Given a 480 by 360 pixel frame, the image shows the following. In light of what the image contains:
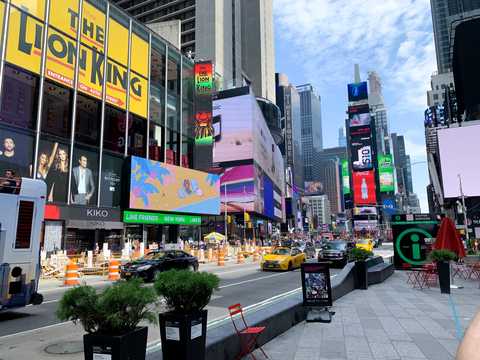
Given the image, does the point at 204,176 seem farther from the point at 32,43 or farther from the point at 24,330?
the point at 24,330

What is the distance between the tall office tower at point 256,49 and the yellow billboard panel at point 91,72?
10853cm

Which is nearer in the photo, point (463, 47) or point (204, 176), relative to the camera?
point (204, 176)

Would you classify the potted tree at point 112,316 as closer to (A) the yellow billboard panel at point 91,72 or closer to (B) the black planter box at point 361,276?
(B) the black planter box at point 361,276

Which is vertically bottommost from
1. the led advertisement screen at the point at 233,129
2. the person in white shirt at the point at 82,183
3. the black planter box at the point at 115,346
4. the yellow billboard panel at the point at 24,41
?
the black planter box at the point at 115,346

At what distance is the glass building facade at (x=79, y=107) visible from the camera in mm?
29109

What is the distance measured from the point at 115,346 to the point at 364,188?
564 ft

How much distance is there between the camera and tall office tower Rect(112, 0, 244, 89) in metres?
97.6

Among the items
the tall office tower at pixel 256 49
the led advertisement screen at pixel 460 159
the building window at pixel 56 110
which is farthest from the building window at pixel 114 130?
the tall office tower at pixel 256 49

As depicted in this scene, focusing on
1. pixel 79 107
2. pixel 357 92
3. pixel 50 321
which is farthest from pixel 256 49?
pixel 50 321

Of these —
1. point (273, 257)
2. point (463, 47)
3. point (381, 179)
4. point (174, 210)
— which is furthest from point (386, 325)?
point (381, 179)

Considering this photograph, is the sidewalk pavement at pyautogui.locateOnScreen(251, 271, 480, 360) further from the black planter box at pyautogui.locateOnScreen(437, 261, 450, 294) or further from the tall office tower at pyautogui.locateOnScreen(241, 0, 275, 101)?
the tall office tower at pyautogui.locateOnScreen(241, 0, 275, 101)

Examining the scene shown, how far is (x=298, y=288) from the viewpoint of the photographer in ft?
51.6

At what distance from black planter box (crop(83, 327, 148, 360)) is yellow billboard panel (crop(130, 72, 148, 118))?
125 feet

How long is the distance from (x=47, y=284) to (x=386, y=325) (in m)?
15.5
